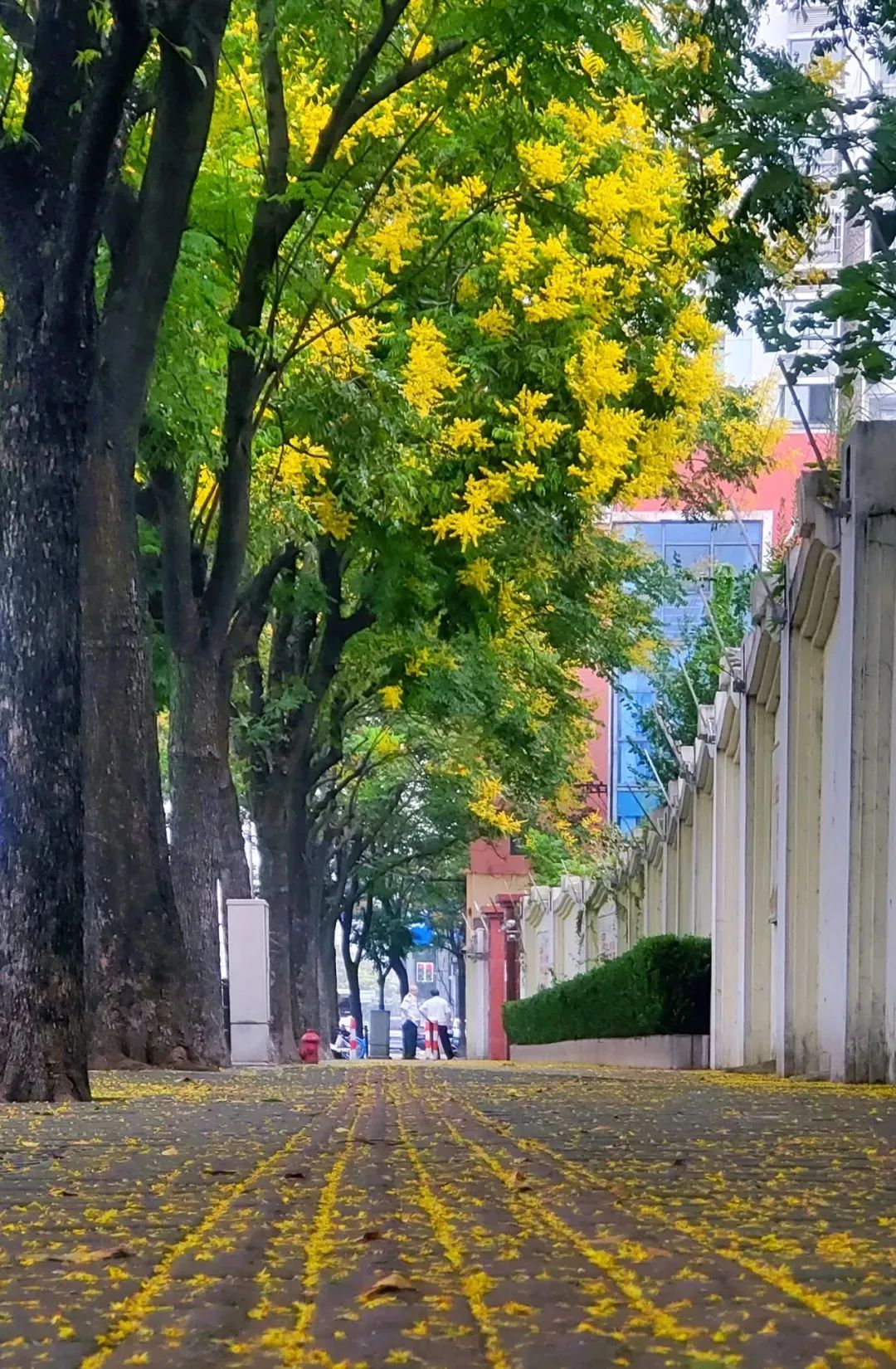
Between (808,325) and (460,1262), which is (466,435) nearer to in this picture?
(808,325)

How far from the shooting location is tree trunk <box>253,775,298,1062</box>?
23.4 metres

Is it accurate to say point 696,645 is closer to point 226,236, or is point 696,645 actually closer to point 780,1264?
point 226,236

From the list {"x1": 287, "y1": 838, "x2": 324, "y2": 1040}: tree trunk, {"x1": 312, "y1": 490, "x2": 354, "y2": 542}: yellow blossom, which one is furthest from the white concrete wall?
{"x1": 287, "y1": 838, "x2": 324, "y2": 1040}: tree trunk

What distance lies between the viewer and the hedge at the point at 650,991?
61.4 ft

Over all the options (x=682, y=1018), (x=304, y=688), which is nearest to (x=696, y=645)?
(x=304, y=688)

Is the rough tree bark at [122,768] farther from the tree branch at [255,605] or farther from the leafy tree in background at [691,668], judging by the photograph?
the leafy tree in background at [691,668]

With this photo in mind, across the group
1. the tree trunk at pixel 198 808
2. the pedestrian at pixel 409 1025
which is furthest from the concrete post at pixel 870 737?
the pedestrian at pixel 409 1025

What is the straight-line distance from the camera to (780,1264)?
122 inches

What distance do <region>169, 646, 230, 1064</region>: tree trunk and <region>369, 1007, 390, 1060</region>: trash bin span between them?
50799 mm

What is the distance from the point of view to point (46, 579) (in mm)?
9102

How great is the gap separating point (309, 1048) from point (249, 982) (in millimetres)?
3403

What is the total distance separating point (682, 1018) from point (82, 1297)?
16.6 metres

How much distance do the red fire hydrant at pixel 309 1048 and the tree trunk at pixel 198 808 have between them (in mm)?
7568

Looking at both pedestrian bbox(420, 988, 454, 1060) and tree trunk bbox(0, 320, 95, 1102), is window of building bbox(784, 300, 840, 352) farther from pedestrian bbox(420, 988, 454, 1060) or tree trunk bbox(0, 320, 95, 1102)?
pedestrian bbox(420, 988, 454, 1060)
